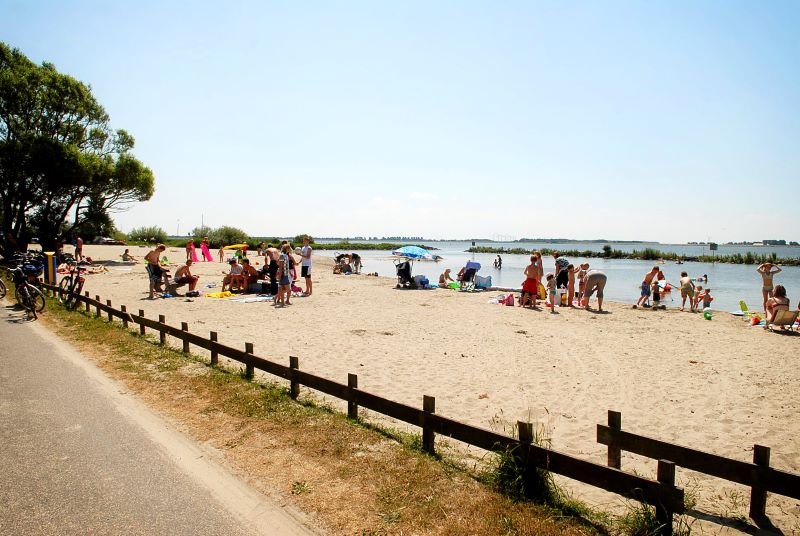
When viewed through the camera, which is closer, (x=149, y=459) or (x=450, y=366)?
(x=149, y=459)

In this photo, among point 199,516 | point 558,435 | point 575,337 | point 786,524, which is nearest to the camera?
point 199,516

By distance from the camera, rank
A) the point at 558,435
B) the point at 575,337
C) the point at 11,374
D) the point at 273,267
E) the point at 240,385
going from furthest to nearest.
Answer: the point at 273,267 < the point at 575,337 < the point at 11,374 < the point at 240,385 < the point at 558,435

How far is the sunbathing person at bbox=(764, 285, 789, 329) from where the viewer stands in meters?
13.0

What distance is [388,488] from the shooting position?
4.06 meters

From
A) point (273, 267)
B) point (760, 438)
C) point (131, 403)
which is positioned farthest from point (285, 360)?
point (273, 267)

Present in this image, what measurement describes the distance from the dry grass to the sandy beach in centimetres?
123

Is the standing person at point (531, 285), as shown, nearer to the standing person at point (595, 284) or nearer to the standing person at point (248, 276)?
the standing person at point (595, 284)

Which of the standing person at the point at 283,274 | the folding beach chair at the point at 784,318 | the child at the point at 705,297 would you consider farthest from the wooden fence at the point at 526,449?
the child at the point at 705,297

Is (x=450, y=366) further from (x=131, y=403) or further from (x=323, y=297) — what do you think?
(x=323, y=297)

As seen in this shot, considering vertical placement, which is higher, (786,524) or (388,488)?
(388,488)

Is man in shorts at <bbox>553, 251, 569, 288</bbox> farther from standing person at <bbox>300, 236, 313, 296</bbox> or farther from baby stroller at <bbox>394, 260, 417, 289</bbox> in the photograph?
standing person at <bbox>300, 236, 313, 296</bbox>

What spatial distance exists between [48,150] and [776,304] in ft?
126

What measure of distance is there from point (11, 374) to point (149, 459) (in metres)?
4.44

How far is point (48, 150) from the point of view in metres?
30.4
